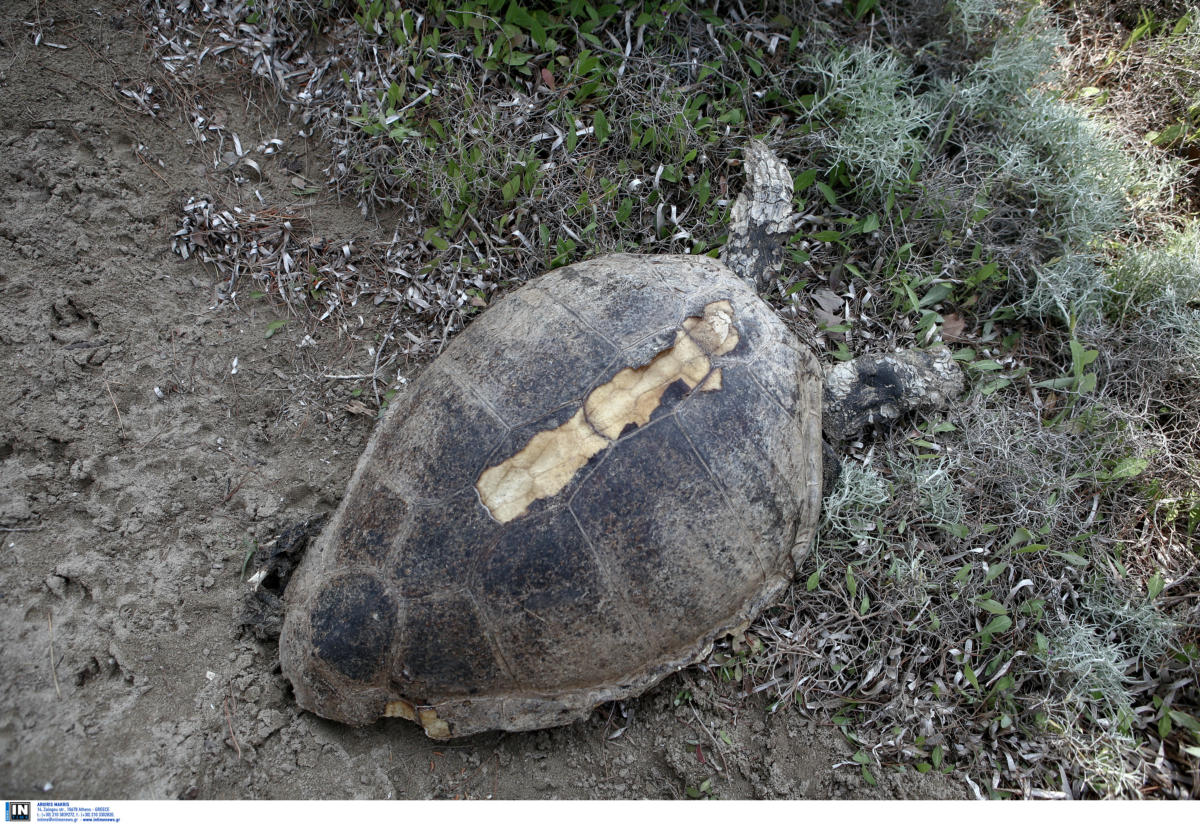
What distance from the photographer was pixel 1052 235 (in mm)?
3350

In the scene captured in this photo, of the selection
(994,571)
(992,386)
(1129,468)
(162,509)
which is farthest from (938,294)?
(162,509)

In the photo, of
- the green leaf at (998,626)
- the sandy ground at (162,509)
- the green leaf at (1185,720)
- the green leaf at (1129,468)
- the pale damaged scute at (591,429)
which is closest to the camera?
the pale damaged scute at (591,429)

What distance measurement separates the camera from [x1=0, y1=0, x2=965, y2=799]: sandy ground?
2.50 m

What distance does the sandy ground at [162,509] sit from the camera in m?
2.50

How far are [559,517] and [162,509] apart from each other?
1.77 metres

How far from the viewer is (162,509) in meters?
2.79

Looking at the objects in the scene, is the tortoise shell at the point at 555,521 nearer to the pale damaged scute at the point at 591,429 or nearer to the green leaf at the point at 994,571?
the pale damaged scute at the point at 591,429

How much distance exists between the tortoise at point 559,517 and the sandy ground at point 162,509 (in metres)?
0.37

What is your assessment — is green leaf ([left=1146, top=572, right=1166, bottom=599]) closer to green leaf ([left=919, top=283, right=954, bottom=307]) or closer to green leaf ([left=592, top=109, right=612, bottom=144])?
green leaf ([left=919, top=283, right=954, bottom=307])

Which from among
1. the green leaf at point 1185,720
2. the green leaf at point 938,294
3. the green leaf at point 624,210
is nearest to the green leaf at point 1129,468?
the green leaf at point 1185,720

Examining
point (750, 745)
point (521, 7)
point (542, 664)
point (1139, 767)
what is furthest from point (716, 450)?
point (521, 7)

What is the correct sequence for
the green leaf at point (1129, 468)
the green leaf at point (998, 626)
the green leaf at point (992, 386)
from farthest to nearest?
the green leaf at point (992, 386) → the green leaf at point (1129, 468) → the green leaf at point (998, 626)

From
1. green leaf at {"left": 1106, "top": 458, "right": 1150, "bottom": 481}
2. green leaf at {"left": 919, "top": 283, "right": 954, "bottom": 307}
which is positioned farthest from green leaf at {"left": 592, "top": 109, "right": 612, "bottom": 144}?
green leaf at {"left": 1106, "top": 458, "right": 1150, "bottom": 481}

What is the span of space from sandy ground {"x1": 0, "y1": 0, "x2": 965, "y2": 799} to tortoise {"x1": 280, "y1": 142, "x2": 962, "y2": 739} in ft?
1.22
